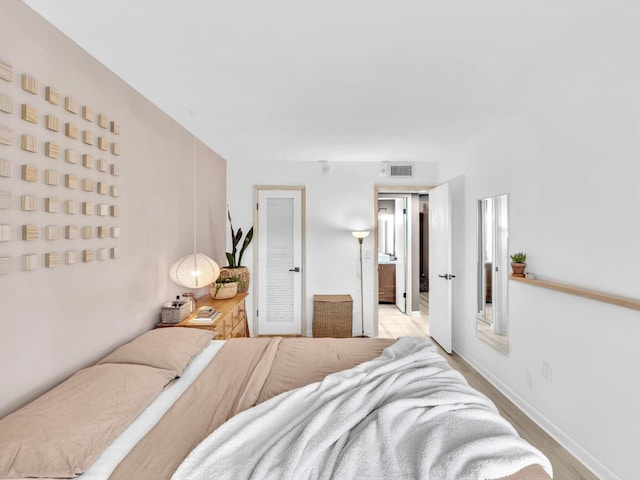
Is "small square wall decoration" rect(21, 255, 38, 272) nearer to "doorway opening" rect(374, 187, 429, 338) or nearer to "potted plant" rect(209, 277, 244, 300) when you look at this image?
"potted plant" rect(209, 277, 244, 300)

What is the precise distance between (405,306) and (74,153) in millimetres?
5284

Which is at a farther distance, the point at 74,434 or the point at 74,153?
the point at 74,153

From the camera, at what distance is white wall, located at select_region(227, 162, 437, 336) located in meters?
4.47

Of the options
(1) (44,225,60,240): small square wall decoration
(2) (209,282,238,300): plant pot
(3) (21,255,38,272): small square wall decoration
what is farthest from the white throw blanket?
(2) (209,282,238,300): plant pot

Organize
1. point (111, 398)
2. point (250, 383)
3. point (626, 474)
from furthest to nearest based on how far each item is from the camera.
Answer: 1. point (626, 474)
2. point (250, 383)
3. point (111, 398)

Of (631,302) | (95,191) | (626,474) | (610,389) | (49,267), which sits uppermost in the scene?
(95,191)

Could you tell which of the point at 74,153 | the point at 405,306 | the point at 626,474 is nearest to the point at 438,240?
the point at 405,306

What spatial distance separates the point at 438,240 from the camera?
4105 mm

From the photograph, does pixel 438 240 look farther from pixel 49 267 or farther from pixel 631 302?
pixel 49 267

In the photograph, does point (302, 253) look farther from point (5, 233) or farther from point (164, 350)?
point (5, 233)

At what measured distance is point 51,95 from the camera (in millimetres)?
1523

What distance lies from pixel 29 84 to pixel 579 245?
3.08 metres

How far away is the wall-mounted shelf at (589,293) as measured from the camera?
1.73 meters

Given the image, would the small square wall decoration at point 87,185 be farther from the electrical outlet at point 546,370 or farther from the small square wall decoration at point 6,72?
the electrical outlet at point 546,370
